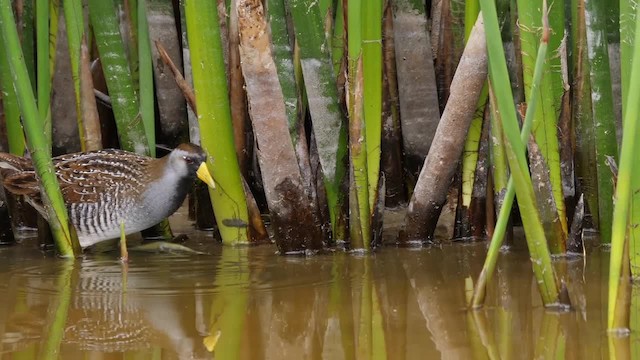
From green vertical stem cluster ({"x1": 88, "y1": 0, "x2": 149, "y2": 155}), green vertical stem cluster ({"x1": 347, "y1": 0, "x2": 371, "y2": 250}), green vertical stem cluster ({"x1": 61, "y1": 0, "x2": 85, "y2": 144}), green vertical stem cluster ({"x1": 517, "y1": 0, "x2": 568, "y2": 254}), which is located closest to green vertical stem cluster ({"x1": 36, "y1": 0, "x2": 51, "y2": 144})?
green vertical stem cluster ({"x1": 61, "y1": 0, "x2": 85, "y2": 144})

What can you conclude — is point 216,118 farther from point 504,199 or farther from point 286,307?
point 504,199

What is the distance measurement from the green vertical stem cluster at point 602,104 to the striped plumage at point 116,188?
2053 mm

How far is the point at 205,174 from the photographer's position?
5254 mm

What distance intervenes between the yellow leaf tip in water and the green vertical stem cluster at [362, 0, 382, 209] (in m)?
1.36

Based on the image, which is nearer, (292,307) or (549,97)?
(292,307)

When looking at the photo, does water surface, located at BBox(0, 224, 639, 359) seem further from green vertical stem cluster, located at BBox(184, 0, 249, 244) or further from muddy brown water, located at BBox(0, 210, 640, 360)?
green vertical stem cluster, located at BBox(184, 0, 249, 244)

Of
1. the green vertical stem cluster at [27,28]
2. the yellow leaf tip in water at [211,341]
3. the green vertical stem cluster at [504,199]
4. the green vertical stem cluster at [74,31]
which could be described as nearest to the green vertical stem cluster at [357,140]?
the green vertical stem cluster at [504,199]

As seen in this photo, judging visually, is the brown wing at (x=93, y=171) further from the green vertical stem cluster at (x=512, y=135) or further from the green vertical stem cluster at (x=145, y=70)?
the green vertical stem cluster at (x=512, y=135)

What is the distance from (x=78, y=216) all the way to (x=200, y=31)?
126cm

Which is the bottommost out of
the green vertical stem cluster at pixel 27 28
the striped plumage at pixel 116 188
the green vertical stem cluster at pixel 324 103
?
the striped plumage at pixel 116 188

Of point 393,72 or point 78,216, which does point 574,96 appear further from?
point 78,216

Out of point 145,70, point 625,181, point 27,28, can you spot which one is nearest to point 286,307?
point 625,181

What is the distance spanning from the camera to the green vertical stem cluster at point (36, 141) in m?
4.65

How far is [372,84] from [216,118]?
795mm
